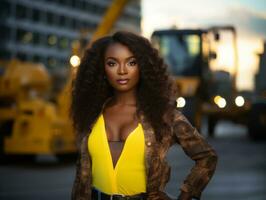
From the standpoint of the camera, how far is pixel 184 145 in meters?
2.96

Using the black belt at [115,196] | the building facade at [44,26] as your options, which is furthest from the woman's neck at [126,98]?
the building facade at [44,26]

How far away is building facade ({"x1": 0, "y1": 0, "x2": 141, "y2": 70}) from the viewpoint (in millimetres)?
89438

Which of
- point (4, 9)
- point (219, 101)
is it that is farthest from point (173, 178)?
point (4, 9)

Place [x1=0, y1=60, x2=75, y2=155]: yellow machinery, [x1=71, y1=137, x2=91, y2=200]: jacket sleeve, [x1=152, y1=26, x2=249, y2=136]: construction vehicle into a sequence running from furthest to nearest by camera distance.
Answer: [x1=152, y1=26, x2=249, y2=136]: construction vehicle < [x1=0, y1=60, x2=75, y2=155]: yellow machinery < [x1=71, y1=137, x2=91, y2=200]: jacket sleeve

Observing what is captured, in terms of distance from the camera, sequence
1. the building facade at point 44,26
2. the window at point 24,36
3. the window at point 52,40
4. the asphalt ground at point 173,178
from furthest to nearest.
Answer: the window at point 52,40
the window at point 24,36
the building facade at point 44,26
the asphalt ground at point 173,178

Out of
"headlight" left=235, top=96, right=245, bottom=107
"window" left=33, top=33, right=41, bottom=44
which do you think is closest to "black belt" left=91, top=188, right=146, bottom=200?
"headlight" left=235, top=96, right=245, bottom=107

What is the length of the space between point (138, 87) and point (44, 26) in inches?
3783

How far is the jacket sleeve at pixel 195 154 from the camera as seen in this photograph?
2945mm

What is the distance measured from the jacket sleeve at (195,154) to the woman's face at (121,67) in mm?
273

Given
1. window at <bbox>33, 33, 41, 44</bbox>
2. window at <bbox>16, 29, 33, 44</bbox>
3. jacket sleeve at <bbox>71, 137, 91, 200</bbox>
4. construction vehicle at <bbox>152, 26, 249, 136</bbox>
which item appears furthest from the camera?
window at <bbox>33, 33, 41, 44</bbox>

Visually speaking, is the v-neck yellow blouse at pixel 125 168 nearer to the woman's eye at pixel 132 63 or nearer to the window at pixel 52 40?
the woman's eye at pixel 132 63

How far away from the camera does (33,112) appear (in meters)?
13.9

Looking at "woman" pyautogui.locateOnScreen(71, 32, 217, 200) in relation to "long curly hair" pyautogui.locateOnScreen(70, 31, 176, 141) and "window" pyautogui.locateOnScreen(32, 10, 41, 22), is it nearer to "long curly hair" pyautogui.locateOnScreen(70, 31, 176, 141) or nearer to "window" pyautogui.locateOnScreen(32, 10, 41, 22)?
"long curly hair" pyautogui.locateOnScreen(70, 31, 176, 141)

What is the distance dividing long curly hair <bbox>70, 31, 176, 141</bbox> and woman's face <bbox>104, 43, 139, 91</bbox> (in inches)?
1.0
